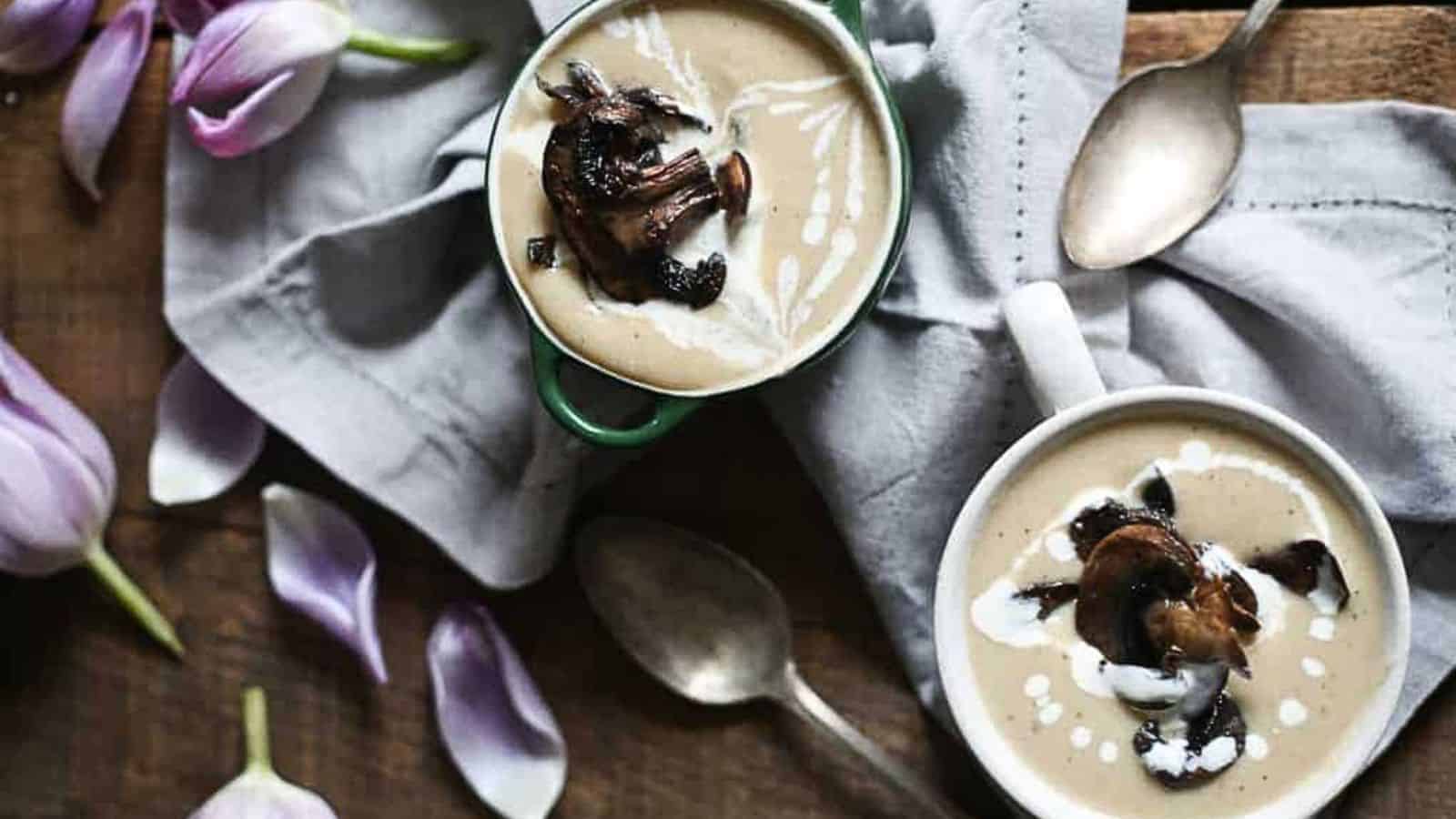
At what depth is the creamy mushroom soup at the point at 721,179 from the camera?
89cm

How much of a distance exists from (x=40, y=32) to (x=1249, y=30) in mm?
597

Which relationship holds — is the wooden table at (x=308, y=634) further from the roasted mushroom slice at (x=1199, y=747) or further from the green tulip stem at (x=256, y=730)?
the roasted mushroom slice at (x=1199, y=747)

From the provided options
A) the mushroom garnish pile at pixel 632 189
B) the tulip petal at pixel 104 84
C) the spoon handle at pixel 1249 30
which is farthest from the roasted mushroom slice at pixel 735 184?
the tulip petal at pixel 104 84

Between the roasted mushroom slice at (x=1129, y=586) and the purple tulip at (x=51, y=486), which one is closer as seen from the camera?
the roasted mushroom slice at (x=1129, y=586)

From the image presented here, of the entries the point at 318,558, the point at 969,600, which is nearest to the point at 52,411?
the point at 318,558

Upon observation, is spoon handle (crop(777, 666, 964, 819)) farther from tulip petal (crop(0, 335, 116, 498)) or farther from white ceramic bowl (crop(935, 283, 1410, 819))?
tulip petal (crop(0, 335, 116, 498))

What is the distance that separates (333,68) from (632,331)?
0.79ft

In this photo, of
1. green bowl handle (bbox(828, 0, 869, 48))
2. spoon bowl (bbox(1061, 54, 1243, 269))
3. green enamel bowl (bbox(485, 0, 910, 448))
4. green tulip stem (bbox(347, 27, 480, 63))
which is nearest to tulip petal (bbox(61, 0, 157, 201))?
green tulip stem (bbox(347, 27, 480, 63))

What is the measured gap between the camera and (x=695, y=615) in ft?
3.29

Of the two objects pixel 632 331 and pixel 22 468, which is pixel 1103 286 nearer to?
pixel 632 331

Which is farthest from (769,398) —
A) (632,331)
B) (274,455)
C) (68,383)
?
(68,383)

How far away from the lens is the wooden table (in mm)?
1004

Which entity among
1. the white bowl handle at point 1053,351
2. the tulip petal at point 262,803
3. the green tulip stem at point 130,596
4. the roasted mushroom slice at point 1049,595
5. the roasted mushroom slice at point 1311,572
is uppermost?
the white bowl handle at point 1053,351

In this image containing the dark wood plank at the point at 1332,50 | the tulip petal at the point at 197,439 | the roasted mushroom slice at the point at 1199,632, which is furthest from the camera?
the tulip petal at the point at 197,439
